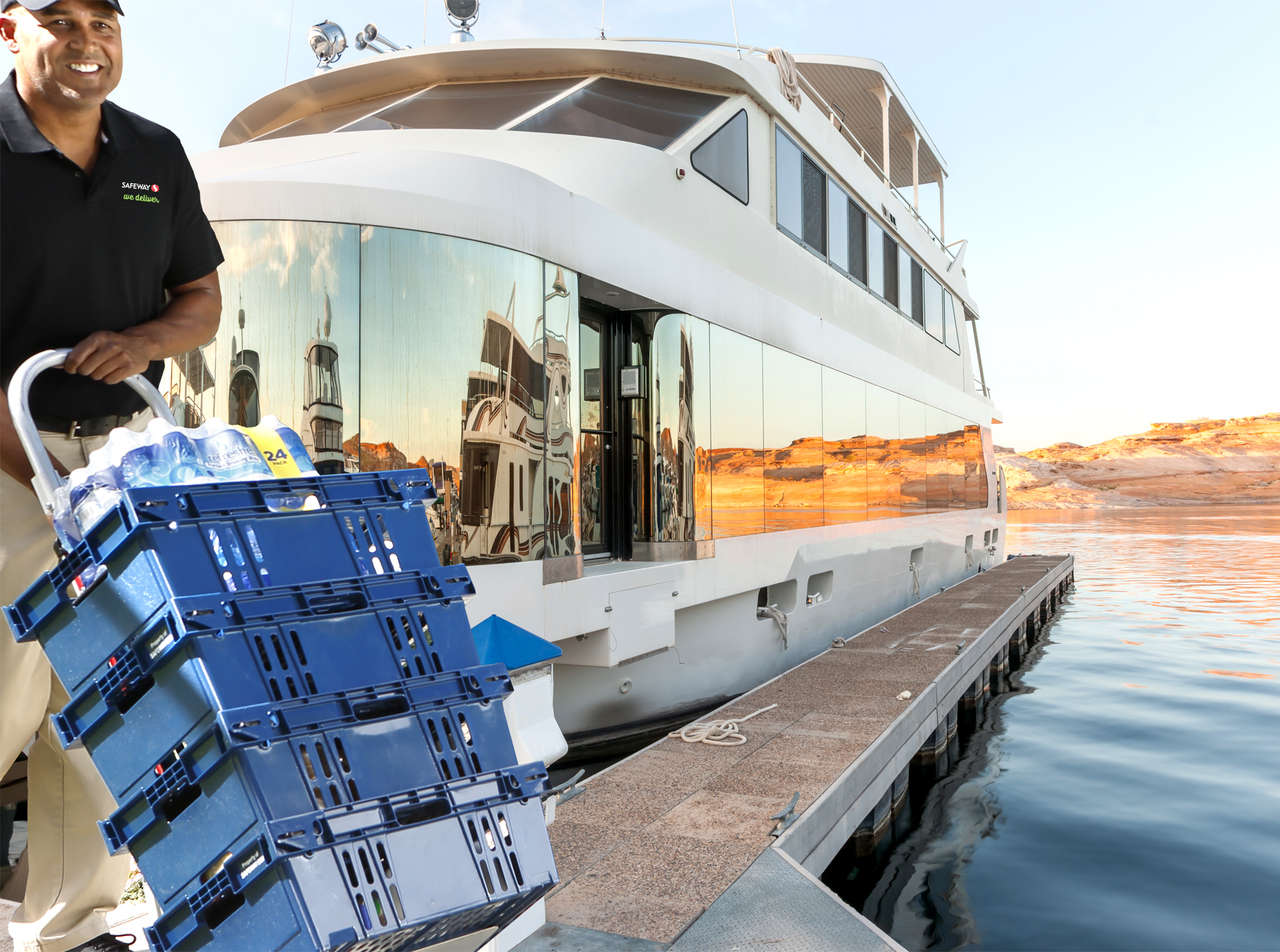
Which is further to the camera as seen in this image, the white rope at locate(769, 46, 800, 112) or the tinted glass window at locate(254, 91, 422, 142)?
the white rope at locate(769, 46, 800, 112)

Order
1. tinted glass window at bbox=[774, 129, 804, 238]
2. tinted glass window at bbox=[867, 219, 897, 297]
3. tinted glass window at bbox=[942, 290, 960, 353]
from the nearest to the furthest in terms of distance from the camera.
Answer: tinted glass window at bbox=[774, 129, 804, 238]
tinted glass window at bbox=[867, 219, 897, 297]
tinted glass window at bbox=[942, 290, 960, 353]

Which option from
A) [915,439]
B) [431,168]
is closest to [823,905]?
[431,168]

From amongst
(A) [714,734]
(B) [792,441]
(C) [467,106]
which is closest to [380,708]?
(A) [714,734]

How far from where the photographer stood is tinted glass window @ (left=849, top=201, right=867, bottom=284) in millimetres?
10297

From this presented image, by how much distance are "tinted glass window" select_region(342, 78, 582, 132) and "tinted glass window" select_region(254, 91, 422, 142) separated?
25 cm

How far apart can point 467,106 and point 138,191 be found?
5.27 metres

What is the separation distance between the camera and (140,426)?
2162 mm

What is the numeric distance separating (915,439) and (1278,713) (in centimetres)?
490

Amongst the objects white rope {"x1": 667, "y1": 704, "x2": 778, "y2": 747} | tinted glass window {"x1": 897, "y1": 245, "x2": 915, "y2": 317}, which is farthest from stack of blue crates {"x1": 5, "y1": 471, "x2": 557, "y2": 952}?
tinted glass window {"x1": 897, "y1": 245, "x2": 915, "y2": 317}

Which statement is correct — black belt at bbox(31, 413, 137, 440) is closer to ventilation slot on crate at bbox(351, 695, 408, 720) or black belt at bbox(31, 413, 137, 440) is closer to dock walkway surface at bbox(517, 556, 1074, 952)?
ventilation slot on crate at bbox(351, 695, 408, 720)

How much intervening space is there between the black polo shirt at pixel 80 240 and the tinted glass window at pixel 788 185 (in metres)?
6.86

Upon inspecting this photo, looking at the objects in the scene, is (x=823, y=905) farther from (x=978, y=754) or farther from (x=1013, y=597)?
(x=1013, y=597)

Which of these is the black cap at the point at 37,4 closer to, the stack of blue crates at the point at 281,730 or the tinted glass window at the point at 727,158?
the stack of blue crates at the point at 281,730

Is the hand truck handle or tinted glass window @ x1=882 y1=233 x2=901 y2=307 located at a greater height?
tinted glass window @ x1=882 y1=233 x2=901 y2=307
